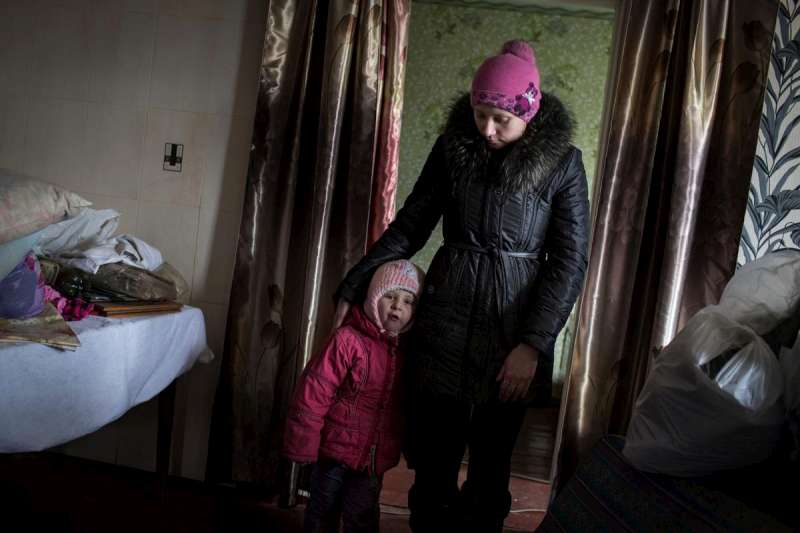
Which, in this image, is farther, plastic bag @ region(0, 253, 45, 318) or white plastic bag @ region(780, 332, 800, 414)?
plastic bag @ region(0, 253, 45, 318)

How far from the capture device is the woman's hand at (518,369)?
1.36 m

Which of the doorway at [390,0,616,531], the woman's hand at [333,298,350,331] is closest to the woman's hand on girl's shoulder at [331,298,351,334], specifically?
the woman's hand at [333,298,350,331]

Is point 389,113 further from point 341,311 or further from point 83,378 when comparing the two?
point 83,378

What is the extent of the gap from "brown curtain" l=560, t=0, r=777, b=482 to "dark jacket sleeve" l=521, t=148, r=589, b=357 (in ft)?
1.81

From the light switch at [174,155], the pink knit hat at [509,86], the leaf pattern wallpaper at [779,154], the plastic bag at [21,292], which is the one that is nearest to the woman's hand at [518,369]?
the pink knit hat at [509,86]

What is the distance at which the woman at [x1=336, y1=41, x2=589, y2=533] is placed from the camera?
1.39m

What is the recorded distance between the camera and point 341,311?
1.59m

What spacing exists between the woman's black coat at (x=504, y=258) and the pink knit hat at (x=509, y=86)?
62 millimetres

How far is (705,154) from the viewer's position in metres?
1.88

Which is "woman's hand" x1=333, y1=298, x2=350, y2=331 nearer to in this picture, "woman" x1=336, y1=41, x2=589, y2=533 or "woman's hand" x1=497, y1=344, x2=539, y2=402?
"woman" x1=336, y1=41, x2=589, y2=533

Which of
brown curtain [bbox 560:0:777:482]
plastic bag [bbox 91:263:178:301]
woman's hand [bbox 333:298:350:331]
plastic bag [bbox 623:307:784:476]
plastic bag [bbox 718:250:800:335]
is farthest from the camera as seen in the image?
brown curtain [bbox 560:0:777:482]

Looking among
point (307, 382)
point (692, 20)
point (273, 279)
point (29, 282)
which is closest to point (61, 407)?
point (29, 282)

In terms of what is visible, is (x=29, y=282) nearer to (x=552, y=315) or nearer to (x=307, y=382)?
(x=307, y=382)

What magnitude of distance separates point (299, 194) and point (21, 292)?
98 centimetres
